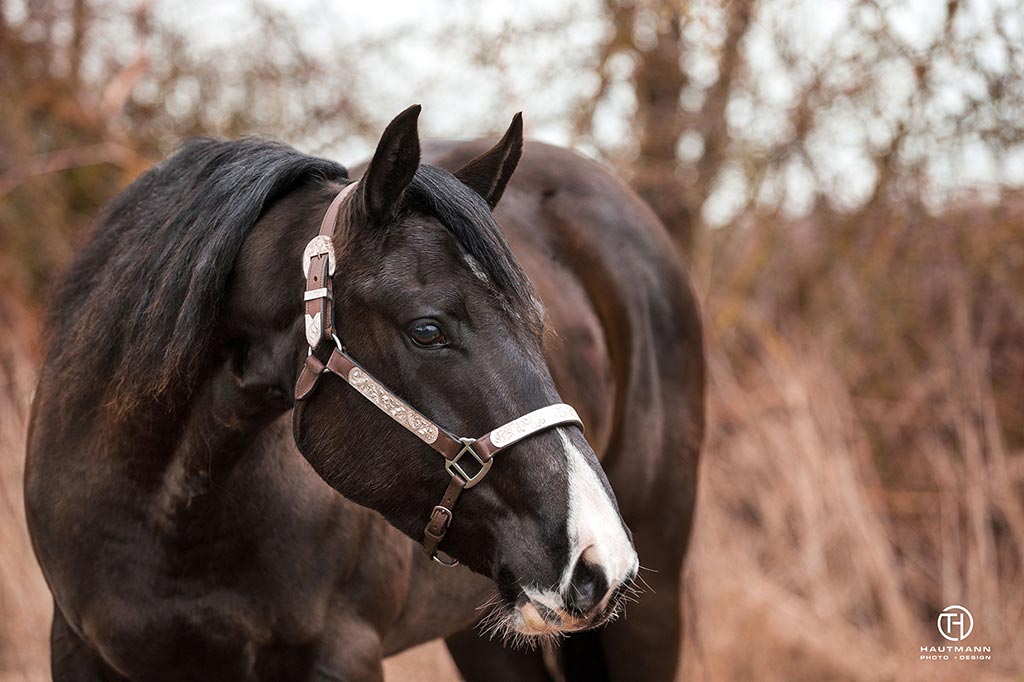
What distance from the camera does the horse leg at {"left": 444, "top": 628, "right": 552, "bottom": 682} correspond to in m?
3.36

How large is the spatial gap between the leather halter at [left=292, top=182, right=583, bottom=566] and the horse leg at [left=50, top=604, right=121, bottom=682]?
2.96 feet

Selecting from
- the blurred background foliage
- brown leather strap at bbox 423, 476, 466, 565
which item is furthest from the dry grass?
brown leather strap at bbox 423, 476, 466, 565

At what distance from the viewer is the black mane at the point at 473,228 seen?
1.84 metres

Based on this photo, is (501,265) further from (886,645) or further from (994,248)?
(994,248)

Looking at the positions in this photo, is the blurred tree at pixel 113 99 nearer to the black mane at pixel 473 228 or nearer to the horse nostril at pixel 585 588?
the black mane at pixel 473 228

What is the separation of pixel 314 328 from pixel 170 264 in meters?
0.37

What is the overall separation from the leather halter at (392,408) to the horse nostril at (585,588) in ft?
0.79

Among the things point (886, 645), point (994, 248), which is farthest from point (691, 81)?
point (886, 645)

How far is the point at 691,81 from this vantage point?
6492 millimetres

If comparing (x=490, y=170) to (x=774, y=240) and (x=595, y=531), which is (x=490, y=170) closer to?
(x=595, y=531)

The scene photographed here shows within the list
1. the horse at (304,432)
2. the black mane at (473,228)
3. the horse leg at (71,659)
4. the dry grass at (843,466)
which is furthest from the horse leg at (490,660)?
the black mane at (473,228)

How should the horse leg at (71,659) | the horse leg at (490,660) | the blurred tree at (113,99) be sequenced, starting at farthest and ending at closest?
the blurred tree at (113,99), the horse leg at (490,660), the horse leg at (71,659)

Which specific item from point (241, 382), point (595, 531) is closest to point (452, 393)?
point (595, 531)

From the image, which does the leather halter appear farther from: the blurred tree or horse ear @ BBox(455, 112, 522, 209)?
the blurred tree
